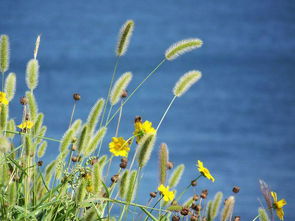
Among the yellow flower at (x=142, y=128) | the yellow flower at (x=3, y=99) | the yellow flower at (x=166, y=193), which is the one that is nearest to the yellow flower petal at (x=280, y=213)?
the yellow flower at (x=166, y=193)

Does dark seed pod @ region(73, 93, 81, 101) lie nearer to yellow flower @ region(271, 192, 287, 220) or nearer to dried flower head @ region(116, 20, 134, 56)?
dried flower head @ region(116, 20, 134, 56)

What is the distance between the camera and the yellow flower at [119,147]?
6.16ft

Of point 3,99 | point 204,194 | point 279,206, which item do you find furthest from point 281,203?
point 3,99

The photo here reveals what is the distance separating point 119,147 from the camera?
189cm

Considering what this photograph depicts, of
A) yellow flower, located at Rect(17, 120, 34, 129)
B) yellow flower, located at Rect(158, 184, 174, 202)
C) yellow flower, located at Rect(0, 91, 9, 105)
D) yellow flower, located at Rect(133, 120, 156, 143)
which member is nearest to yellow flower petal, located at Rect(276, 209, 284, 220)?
yellow flower, located at Rect(158, 184, 174, 202)

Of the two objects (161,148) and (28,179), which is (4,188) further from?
(161,148)

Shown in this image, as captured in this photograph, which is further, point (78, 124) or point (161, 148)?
point (78, 124)

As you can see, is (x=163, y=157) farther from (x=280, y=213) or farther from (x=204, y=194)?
(x=280, y=213)

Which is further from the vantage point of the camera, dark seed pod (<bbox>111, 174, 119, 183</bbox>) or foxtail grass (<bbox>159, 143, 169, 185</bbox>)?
dark seed pod (<bbox>111, 174, 119, 183</bbox>)

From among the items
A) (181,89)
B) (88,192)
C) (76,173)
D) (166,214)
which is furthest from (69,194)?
(181,89)

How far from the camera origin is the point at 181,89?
6.44 ft

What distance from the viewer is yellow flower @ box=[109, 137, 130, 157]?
1878 mm

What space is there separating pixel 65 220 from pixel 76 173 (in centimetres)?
15

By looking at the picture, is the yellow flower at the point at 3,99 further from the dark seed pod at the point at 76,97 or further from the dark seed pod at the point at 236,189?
the dark seed pod at the point at 236,189
